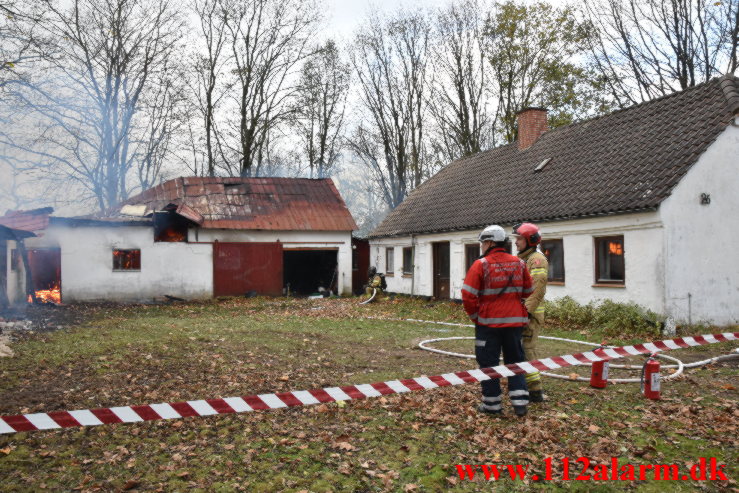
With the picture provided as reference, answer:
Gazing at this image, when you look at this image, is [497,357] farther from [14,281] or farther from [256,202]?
[256,202]

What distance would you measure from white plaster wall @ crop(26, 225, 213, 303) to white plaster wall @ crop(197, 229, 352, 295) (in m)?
0.89

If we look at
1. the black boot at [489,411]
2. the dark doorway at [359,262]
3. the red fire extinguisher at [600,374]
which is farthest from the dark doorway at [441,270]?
the black boot at [489,411]

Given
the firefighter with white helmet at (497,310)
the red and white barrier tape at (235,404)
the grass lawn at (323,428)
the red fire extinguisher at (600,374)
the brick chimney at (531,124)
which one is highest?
the brick chimney at (531,124)

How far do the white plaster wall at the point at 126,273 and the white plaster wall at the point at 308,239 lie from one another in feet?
2.90

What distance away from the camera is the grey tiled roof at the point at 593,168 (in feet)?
43.8

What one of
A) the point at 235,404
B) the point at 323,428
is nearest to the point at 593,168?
the point at 323,428

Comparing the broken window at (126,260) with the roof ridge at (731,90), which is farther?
the broken window at (126,260)

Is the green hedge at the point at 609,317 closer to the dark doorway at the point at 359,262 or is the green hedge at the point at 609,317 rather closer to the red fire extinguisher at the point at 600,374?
the red fire extinguisher at the point at 600,374

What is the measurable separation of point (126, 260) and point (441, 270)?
1269 cm

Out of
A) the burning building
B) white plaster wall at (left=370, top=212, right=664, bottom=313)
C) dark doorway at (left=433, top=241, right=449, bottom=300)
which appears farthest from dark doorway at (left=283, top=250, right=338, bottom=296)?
white plaster wall at (left=370, top=212, right=664, bottom=313)

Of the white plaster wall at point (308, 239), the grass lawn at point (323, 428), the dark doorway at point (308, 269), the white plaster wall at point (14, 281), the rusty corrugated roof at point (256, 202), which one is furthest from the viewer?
the dark doorway at point (308, 269)

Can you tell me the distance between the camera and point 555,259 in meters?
16.0

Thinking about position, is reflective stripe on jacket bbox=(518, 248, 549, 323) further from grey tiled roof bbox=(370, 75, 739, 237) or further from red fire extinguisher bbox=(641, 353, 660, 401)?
grey tiled roof bbox=(370, 75, 739, 237)

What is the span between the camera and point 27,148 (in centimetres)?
2377
